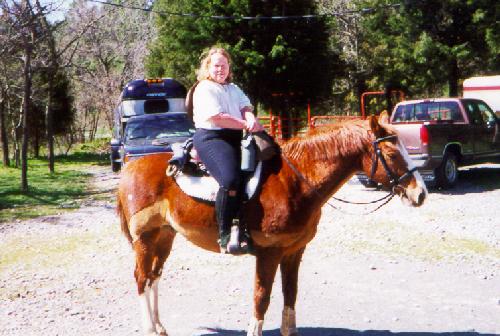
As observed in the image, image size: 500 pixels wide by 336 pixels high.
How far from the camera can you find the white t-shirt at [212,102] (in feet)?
14.7

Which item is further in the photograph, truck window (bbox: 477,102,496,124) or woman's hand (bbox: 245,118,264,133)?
truck window (bbox: 477,102,496,124)

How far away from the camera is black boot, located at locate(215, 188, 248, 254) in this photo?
14.5 ft

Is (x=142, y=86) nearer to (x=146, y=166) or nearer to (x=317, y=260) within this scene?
(x=317, y=260)

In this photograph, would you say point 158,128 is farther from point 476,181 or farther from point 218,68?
point 218,68

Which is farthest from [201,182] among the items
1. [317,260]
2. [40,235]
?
[40,235]

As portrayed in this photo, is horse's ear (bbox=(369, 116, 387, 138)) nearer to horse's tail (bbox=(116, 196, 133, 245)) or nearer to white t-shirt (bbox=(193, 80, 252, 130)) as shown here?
white t-shirt (bbox=(193, 80, 252, 130))

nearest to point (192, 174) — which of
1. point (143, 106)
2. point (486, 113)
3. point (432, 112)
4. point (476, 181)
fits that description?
point (432, 112)

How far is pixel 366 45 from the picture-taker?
39.1m

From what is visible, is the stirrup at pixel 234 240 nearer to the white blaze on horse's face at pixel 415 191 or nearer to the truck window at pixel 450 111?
the white blaze on horse's face at pixel 415 191

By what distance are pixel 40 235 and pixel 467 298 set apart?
7333mm

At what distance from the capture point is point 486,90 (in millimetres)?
21906

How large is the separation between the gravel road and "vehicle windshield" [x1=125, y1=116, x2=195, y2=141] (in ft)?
14.2

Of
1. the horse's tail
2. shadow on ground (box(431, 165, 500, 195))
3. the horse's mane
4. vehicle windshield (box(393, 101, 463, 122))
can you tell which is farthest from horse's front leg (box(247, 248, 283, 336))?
vehicle windshield (box(393, 101, 463, 122))

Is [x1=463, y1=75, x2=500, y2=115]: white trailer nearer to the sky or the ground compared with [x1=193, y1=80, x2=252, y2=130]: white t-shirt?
nearer to the sky
